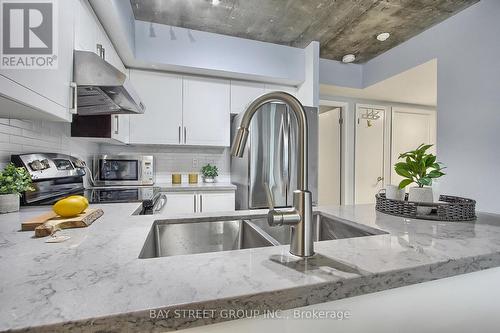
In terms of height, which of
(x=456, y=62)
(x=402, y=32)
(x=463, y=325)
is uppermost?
(x=402, y=32)

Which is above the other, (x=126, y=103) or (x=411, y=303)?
(x=126, y=103)

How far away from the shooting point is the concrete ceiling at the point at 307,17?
2131 mm

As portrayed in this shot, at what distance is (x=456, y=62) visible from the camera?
85.7 inches

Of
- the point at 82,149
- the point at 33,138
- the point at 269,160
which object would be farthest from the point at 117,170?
the point at 269,160

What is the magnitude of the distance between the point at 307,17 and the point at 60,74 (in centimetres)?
214

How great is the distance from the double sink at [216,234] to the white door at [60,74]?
0.66 metres

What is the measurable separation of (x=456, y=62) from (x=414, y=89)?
120cm

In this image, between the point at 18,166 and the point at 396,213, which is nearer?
the point at 396,213

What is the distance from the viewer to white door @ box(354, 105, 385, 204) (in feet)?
12.6

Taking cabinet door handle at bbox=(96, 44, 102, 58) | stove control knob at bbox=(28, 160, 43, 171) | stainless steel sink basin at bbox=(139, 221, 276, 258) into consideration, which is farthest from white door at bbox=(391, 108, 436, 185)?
stove control knob at bbox=(28, 160, 43, 171)

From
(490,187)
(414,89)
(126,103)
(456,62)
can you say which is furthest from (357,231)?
(414,89)

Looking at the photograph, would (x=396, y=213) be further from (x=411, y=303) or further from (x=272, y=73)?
(x=272, y=73)

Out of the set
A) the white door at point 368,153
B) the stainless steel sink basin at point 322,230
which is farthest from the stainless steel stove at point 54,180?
the white door at point 368,153

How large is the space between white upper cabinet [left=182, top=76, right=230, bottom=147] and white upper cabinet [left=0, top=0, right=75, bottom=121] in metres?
1.47
